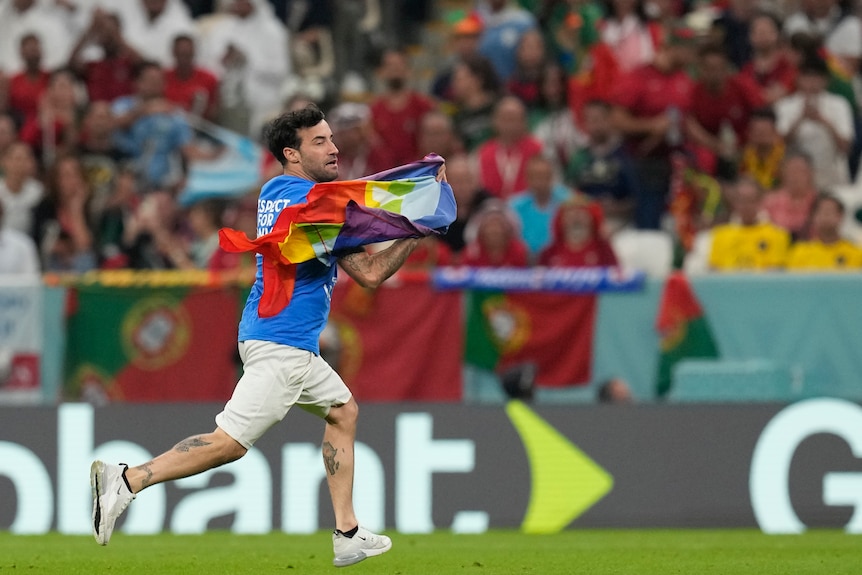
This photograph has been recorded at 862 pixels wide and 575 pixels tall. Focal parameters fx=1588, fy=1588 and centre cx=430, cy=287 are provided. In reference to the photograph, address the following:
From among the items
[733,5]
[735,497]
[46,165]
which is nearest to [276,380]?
[735,497]

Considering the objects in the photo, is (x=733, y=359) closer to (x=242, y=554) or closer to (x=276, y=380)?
(x=242, y=554)

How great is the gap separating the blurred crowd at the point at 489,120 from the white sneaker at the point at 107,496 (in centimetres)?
643

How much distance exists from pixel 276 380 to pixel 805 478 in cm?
515

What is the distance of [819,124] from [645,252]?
2.58m

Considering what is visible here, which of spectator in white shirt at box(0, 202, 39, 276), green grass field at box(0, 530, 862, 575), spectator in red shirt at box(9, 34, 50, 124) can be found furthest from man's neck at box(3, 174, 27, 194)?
green grass field at box(0, 530, 862, 575)

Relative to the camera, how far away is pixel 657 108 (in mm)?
15930

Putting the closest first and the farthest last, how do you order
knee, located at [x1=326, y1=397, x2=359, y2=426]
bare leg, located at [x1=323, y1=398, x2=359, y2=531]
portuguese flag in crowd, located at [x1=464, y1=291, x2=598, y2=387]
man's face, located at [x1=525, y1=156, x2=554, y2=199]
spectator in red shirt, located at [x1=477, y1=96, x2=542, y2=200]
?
bare leg, located at [x1=323, y1=398, x2=359, y2=531]
knee, located at [x1=326, y1=397, x2=359, y2=426]
portuguese flag in crowd, located at [x1=464, y1=291, x2=598, y2=387]
man's face, located at [x1=525, y1=156, x2=554, y2=199]
spectator in red shirt, located at [x1=477, y1=96, x2=542, y2=200]

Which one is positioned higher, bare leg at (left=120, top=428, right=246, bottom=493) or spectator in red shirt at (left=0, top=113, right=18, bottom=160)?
spectator in red shirt at (left=0, top=113, right=18, bottom=160)

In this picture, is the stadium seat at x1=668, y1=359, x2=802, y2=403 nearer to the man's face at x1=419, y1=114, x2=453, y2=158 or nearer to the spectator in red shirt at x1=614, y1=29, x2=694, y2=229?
the spectator in red shirt at x1=614, y1=29, x2=694, y2=229

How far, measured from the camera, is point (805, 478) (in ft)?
37.6

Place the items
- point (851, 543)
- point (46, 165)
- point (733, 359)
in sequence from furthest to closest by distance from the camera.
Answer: point (46, 165) → point (733, 359) → point (851, 543)

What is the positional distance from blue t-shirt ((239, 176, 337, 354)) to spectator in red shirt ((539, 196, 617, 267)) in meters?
6.13

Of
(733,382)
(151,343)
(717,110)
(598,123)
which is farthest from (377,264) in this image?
(717,110)

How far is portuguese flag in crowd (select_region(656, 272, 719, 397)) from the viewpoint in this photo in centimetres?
1307
